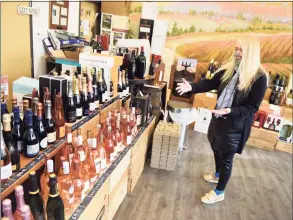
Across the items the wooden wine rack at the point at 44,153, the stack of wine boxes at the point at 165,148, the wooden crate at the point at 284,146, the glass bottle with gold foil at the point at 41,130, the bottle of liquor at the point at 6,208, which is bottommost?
the wooden crate at the point at 284,146

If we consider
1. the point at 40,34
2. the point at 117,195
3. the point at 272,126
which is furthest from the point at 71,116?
the point at 272,126

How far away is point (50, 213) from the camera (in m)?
1.18

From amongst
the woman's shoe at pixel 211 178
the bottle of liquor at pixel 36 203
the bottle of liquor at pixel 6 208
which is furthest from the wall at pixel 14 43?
the woman's shoe at pixel 211 178

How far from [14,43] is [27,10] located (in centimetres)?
37

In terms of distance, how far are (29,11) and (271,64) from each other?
3.59 meters

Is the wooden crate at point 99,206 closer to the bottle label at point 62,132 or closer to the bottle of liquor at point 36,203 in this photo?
the bottle of liquor at point 36,203

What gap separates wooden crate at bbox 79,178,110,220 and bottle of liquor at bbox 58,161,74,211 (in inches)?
3.5

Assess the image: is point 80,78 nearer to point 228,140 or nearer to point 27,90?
point 27,90

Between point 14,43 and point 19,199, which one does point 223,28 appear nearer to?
point 14,43

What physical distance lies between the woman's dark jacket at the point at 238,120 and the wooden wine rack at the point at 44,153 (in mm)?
927

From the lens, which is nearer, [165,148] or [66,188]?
[66,188]

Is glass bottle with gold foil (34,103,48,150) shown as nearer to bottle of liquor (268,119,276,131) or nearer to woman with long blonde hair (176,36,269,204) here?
woman with long blonde hair (176,36,269,204)

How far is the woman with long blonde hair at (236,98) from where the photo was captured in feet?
6.12

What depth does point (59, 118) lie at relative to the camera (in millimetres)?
1465
